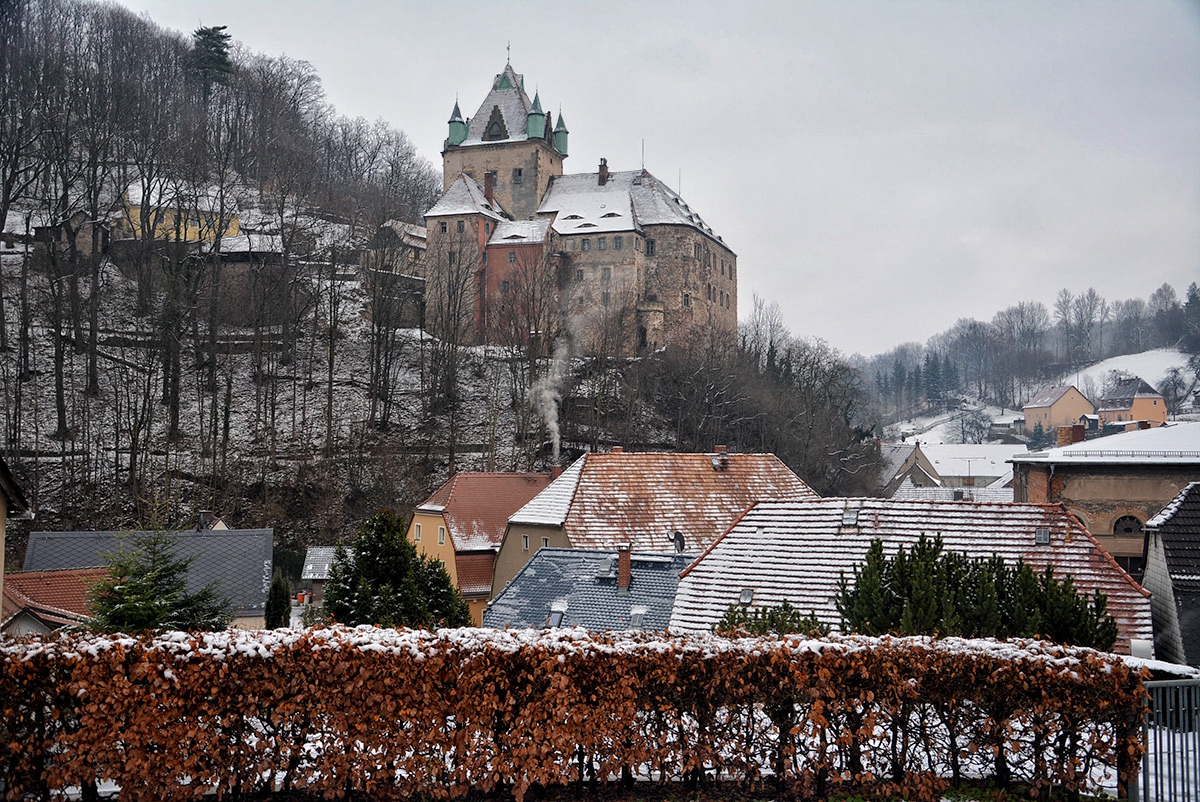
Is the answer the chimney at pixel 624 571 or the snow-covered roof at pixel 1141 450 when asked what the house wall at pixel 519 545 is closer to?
the chimney at pixel 624 571

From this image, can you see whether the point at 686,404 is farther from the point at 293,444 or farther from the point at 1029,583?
the point at 1029,583

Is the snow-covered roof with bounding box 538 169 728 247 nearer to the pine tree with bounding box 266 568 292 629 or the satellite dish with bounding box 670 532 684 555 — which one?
the satellite dish with bounding box 670 532 684 555

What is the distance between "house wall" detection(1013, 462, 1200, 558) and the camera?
2477 cm

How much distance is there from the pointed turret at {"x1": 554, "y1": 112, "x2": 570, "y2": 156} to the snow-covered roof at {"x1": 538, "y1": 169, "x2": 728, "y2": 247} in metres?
2.86

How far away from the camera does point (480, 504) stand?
107ft

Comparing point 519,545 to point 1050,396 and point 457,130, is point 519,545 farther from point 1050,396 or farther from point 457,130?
point 1050,396

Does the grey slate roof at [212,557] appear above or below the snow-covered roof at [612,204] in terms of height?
below

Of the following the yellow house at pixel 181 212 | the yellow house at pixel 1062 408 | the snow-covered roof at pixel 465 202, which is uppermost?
the snow-covered roof at pixel 465 202

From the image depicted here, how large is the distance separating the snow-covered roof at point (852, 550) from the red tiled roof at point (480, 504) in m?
15.8

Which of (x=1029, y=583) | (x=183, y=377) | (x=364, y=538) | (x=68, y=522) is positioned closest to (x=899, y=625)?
(x=1029, y=583)

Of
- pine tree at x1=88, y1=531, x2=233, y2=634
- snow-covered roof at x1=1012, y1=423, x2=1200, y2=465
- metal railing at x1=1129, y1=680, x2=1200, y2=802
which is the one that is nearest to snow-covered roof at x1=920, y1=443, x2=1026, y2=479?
snow-covered roof at x1=1012, y1=423, x2=1200, y2=465

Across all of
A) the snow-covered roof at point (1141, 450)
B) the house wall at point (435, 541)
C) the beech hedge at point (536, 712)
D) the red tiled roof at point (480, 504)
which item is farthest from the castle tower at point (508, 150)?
the beech hedge at point (536, 712)

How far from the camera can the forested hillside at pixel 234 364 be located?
131 feet

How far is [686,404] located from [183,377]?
2665 cm
